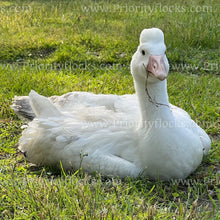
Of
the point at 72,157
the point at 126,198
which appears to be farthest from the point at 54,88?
the point at 126,198

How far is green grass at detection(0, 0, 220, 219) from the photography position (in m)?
3.52

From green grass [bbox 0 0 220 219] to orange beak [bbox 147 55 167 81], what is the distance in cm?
104

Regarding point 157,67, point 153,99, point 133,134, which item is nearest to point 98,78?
point 133,134

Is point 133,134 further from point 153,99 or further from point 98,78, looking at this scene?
point 98,78

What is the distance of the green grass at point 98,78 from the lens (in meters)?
3.52

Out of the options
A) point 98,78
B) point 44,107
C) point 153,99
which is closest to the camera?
point 153,99

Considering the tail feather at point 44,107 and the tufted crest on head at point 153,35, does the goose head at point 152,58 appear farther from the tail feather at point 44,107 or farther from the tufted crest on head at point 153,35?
the tail feather at point 44,107

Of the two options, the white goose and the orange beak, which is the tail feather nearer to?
the white goose

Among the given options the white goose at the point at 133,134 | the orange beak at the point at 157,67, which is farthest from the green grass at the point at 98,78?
the orange beak at the point at 157,67

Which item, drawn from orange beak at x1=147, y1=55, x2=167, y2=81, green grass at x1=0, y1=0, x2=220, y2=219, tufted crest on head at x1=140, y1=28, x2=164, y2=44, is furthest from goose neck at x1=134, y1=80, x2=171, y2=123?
green grass at x1=0, y1=0, x2=220, y2=219

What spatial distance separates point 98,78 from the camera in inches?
292

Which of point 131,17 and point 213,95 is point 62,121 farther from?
point 131,17

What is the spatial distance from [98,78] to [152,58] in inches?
134

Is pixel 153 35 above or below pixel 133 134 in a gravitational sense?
above
